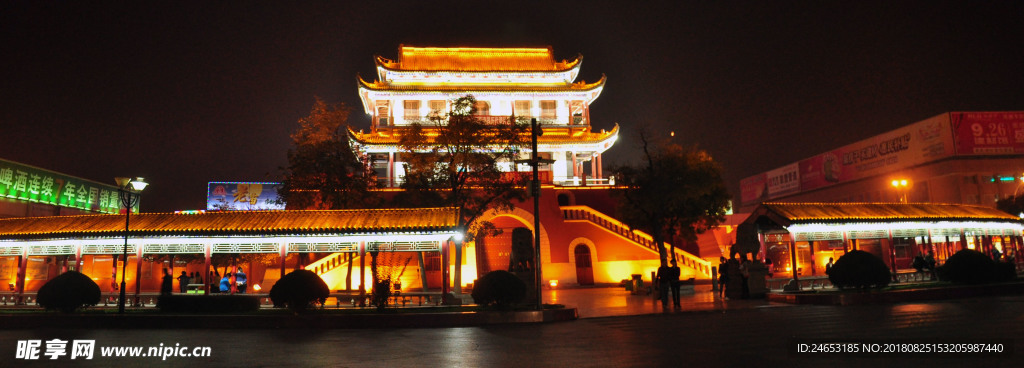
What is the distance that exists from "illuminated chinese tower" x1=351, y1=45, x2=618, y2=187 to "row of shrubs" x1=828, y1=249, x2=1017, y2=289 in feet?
64.7

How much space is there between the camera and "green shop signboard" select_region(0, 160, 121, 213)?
32906 mm

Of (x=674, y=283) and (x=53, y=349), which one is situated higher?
(x=674, y=283)

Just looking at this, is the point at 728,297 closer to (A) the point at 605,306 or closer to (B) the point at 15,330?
(A) the point at 605,306

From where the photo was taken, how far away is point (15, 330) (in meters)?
13.5

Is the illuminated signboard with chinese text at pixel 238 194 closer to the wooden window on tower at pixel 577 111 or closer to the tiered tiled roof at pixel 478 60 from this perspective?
the tiered tiled roof at pixel 478 60

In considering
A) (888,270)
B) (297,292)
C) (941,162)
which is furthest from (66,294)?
(941,162)

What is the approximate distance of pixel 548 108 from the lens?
3981 centimetres

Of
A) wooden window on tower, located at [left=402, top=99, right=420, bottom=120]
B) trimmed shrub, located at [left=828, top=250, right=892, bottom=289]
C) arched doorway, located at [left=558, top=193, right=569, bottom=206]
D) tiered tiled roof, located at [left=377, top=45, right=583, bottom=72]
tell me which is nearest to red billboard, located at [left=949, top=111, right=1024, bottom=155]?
tiered tiled roof, located at [left=377, top=45, right=583, bottom=72]

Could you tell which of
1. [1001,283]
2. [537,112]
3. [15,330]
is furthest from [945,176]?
[15,330]

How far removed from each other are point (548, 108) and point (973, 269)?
25855 mm

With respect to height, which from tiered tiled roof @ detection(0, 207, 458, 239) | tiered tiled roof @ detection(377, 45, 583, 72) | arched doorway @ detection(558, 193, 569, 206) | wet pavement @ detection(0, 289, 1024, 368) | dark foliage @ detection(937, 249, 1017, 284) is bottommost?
wet pavement @ detection(0, 289, 1024, 368)

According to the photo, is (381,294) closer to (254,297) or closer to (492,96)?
(254,297)

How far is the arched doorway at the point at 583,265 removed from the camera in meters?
30.9

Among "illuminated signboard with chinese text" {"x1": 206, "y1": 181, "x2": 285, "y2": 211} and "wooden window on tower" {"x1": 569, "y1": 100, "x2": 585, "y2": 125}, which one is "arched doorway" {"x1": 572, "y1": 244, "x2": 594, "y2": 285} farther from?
"illuminated signboard with chinese text" {"x1": 206, "y1": 181, "x2": 285, "y2": 211}
